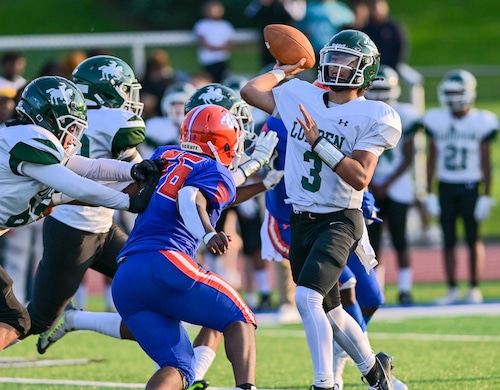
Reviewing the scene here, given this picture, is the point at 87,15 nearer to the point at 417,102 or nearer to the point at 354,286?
the point at 417,102

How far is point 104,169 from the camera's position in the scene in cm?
563

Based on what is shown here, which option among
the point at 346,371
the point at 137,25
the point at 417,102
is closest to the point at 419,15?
the point at 137,25

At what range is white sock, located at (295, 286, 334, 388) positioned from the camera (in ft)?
17.2

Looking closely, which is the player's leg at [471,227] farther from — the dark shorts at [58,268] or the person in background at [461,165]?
the dark shorts at [58,268]

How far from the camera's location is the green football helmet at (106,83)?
A: 20.8ft

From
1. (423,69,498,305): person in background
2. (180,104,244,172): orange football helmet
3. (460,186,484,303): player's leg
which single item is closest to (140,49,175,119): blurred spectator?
(423,69,498,305): person in background

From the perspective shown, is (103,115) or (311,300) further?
(103,115)

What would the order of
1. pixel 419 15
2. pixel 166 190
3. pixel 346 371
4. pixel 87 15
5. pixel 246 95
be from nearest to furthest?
pixel 166 190 < pixel 246 95 < pixel 346 371 < pixel 87 15 < pixel 419 15

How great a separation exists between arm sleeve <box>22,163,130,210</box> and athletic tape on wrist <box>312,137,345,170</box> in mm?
956

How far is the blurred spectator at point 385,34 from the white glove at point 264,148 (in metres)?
7.66

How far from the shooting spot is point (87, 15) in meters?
29.6

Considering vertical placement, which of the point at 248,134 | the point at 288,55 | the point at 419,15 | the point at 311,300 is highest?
the point at 288,55

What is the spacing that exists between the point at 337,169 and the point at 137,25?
72.9 feet

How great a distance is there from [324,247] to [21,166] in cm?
149
